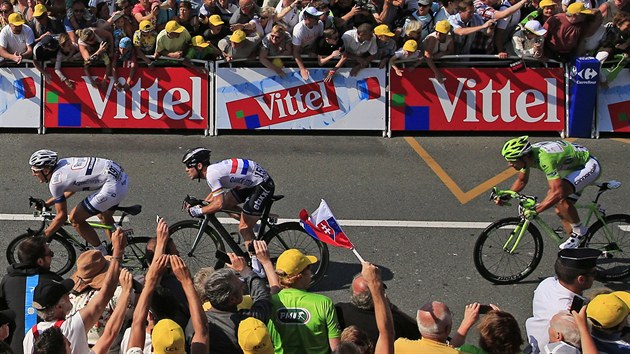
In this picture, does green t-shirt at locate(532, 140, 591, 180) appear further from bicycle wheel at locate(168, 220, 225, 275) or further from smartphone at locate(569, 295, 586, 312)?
bicycle wheel at locate(168, 220, 225, 275)

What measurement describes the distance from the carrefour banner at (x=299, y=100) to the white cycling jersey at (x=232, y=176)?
4546 millimetres

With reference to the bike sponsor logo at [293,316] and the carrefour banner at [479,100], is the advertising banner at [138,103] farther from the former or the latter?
the bike sponsor logo at [293,316]

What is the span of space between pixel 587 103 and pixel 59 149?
26.9 ft

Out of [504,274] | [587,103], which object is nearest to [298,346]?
[504,274]

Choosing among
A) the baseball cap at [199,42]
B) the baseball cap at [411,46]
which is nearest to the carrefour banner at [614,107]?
the baseball cap at [411,46]

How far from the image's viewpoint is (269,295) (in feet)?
25.3

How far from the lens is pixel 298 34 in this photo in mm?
15305

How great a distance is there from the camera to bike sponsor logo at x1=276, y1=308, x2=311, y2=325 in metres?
7.53

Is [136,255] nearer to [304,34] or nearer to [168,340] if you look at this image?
[168,340]

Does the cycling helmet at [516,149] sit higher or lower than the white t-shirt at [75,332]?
higher

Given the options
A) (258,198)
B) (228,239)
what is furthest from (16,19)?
(258,198)

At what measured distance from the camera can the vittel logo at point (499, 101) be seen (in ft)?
50.8

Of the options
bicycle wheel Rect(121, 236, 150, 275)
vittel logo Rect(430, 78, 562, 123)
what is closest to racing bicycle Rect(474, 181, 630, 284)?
bicycle wheel Rect(121, 236, 150, 275)

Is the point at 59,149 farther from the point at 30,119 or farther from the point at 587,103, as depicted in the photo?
the point at 587,103
